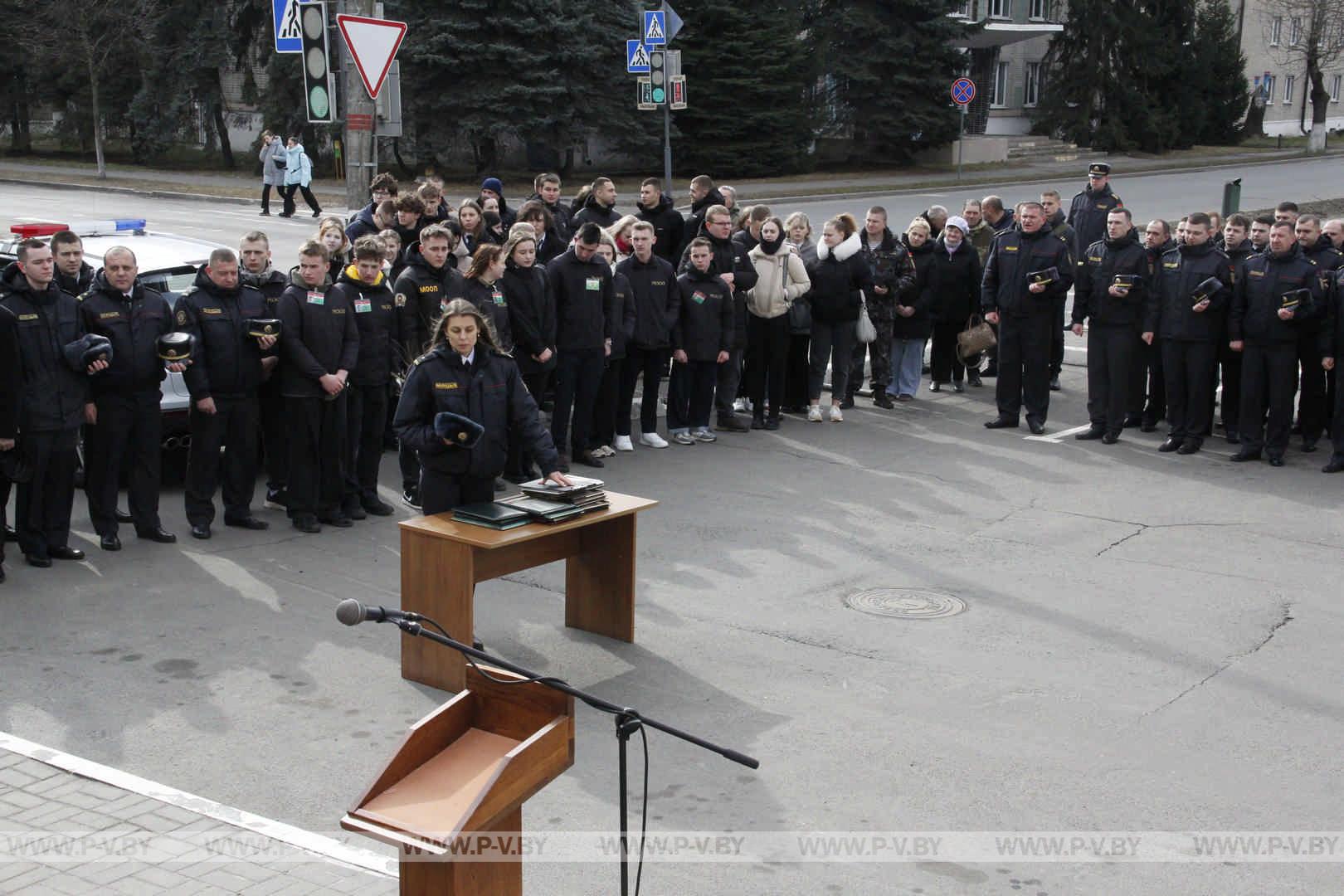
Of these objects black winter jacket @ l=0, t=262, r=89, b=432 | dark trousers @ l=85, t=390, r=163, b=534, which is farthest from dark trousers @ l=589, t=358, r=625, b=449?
black winter jacket @ l=0, t=262, r=89, b=432

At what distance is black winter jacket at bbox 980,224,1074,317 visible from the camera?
13695 mm

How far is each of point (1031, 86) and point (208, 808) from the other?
5481cm

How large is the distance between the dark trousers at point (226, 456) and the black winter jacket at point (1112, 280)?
7.88 metres

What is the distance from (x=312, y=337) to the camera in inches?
406

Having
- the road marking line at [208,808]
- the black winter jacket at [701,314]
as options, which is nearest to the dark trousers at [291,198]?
the black winter jacket at [701,314]

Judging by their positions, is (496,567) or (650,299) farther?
(650,299)

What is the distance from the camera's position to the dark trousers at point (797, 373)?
48.2 ft

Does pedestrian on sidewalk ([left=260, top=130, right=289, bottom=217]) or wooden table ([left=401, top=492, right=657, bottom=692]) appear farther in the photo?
pedestrian on sidewalk ([left=260, top=130, right=289, bottom=217])

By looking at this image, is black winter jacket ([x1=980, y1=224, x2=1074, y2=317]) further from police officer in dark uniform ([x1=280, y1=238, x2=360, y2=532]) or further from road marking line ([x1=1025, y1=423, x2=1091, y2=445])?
police officer in dark uniform ([x1=280, y1=238, x2=360, y2=532])

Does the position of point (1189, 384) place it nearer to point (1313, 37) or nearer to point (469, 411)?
point (469, 411)

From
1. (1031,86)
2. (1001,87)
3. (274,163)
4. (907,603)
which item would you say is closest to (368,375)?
(907,603)

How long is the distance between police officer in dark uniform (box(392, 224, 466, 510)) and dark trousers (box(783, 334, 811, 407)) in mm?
4420

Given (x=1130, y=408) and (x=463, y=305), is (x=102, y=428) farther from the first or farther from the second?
(x=1130, y=408)

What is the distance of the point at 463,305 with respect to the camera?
27.1 ft
